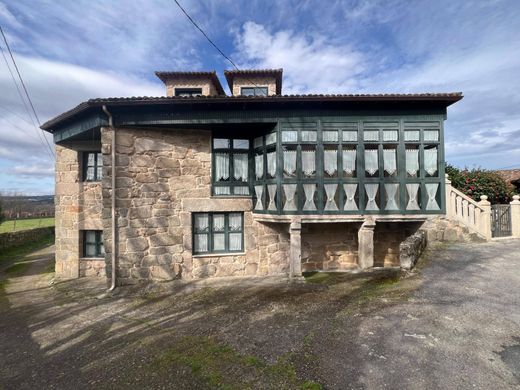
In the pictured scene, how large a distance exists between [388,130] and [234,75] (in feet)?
27.1

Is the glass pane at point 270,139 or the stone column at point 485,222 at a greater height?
the glass pane at point 270,139

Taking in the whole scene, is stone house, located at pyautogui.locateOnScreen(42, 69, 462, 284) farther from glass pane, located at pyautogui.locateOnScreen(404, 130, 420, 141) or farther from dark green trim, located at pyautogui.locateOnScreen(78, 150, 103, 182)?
dark green trim, located at pyautogui.locateOnScreen(78, 150, 103, 182)

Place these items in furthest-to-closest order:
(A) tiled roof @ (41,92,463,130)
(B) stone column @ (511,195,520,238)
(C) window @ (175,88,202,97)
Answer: (C) window @ (175,88,202,97) < (B) stone column @ (511,195,520,238) < (A) tiled roof @ (41,92,463,130)

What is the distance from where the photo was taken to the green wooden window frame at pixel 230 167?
8.38 m

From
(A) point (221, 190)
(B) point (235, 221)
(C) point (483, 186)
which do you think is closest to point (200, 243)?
(B) point (235, 221)

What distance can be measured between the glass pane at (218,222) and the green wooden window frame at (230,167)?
2.43 ft

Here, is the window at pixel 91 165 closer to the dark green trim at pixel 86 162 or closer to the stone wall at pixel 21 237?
the dark green trim at pixel 86 162

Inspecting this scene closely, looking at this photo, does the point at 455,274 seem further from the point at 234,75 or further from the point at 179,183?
the point at 234,75

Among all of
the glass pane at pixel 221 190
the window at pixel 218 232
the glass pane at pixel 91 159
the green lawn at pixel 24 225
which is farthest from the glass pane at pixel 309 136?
the green lawn at pixel 24 225

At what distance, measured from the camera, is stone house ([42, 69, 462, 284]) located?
7.53 meters

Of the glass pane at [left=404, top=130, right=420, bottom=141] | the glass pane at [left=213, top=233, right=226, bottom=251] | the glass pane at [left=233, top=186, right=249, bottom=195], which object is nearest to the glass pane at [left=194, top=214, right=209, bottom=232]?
the glass pane at [left=213, top=233, right=226, bottom=251]

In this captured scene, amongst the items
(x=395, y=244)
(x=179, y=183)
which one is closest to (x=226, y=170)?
(x=179, y=183)

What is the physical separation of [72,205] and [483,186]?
1963 centimetres

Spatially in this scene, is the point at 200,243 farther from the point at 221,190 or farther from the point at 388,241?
the point at 388,241
